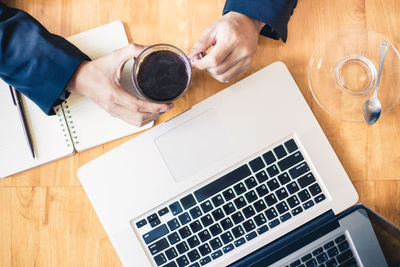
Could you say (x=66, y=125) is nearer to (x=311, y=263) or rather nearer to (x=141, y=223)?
(x=141, y=223)

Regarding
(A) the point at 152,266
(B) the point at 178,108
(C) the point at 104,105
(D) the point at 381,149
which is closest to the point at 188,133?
(B) the point at 178,108

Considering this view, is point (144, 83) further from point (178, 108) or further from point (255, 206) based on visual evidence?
point (255, 206)

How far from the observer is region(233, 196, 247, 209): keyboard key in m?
0.65

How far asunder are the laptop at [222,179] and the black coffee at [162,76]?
0.27 ft

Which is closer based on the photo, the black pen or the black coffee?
the black coffee

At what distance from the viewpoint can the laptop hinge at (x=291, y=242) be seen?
63 cm

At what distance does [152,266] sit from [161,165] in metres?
0.21

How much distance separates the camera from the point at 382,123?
2.28 feet

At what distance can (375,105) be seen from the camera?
667mm

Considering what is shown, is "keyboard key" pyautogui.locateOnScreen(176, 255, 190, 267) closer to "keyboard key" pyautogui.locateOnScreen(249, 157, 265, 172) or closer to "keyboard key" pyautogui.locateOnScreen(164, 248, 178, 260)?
"keyboard key" pyautogui.locateOnScreen(164, 248, 178, 260)

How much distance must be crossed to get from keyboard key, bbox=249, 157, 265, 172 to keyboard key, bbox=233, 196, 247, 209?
6 centimetres

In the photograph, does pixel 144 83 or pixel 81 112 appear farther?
pixel 81 112

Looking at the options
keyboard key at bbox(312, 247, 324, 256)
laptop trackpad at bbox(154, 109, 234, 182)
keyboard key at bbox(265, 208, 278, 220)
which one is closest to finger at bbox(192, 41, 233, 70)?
laptop trackpad at bbox(154, 109, 234, 182)

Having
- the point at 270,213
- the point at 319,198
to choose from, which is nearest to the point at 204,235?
the point at 270,213
